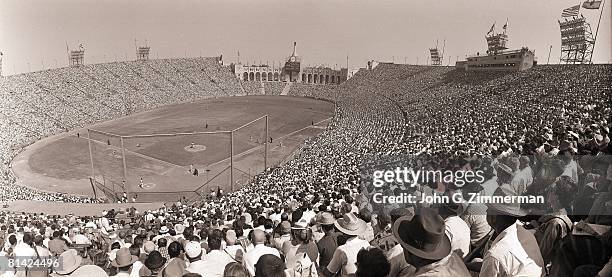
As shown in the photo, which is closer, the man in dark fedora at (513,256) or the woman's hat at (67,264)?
the man in dark fedora at (513,256)

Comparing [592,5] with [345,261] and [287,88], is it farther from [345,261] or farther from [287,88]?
[287,88]

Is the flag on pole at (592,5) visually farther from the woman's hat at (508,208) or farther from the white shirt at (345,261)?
the white shirt at (345,261)

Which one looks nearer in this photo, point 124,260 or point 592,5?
point 124,260

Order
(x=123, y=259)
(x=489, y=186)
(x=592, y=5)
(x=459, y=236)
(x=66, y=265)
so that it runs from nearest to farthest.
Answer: (x=459, y=236) < (x=66, y=265) < (x=123, y=259) < (x=489, y=186) < (x=592, y=5)

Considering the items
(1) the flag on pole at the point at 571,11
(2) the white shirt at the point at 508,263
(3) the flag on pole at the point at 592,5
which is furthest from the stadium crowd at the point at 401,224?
(1) the flag on pole at the point at 571,11

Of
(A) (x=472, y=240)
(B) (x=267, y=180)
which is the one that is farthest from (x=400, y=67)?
(A) (x=472, y=240)

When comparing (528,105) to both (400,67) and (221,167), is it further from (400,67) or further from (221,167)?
(400,67)

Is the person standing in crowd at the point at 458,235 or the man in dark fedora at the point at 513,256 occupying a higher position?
the man in dark fedora at the point at 513,256

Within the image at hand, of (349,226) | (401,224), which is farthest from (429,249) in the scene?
(349,226)
